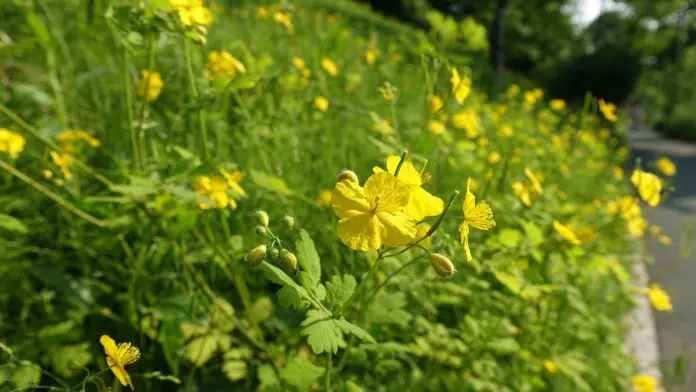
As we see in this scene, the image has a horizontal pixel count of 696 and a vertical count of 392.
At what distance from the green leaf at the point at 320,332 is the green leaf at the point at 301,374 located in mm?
304

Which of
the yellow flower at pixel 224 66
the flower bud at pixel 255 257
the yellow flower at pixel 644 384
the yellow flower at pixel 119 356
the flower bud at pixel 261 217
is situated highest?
the yellow flower at pixel 224 66

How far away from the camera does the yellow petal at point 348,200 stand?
676 mm

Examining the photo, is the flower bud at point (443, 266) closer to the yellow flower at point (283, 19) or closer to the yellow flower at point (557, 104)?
the yellow flower at point (283, 19)

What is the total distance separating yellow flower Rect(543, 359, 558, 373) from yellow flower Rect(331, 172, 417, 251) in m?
1.33

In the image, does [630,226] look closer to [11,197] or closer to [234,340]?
[234,340]

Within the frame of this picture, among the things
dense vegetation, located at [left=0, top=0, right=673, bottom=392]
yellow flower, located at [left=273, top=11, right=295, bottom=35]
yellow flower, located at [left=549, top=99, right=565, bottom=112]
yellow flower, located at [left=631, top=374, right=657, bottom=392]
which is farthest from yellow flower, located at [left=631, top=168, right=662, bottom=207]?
yellow flower, located at [left=549, top=99, right=565, bottom=112]

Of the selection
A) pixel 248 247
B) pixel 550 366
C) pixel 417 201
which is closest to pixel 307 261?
pixel 417 201

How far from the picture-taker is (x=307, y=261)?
77cm

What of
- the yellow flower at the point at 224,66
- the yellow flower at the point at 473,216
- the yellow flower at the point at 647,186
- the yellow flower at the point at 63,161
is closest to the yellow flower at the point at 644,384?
the yellow flower at the point at 647,186

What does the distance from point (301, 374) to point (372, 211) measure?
0.46m

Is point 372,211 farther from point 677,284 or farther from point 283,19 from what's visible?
point 677,284

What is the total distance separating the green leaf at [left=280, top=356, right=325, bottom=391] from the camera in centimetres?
98

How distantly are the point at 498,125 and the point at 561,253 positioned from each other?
2475 mm

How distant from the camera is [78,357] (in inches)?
49.6
